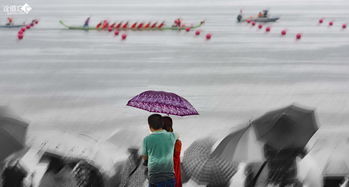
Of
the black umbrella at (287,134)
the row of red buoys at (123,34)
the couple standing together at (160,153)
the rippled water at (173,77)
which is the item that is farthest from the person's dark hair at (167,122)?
the row of red buoys at (123,34)

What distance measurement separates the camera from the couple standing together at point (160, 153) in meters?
5.50

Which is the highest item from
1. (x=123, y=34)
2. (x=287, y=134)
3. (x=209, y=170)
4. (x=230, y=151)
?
(x=209, y=170)

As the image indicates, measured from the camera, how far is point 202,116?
16156 millimetres

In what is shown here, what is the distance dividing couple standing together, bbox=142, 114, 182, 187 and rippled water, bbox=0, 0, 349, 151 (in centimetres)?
742

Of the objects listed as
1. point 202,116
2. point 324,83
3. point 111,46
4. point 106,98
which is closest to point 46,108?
point 106,98

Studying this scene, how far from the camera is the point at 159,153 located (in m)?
5.50

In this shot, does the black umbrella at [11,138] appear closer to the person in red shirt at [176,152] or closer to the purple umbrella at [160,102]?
the purple umbrella at [160,102]

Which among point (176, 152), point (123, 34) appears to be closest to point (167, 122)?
point (176, 152)

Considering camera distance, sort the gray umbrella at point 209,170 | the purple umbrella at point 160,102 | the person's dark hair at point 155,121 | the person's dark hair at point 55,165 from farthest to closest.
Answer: the person's dark hair at point 55,165 → the gray umbrella at point 209,170 → the purple umbrella at point 160,102 → the person's dark hair at point 155,121

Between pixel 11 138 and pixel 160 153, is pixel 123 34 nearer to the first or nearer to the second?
pixel 11 138

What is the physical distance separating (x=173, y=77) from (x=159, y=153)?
1898 centimetres

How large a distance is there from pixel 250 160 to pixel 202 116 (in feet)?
19.8

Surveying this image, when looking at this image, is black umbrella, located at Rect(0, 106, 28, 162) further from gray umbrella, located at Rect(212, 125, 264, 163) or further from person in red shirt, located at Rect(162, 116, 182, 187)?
person in red shirt, located at Rect(162, 116, 182, 187)

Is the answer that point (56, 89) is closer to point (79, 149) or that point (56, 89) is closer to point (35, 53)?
point (79, 149)
